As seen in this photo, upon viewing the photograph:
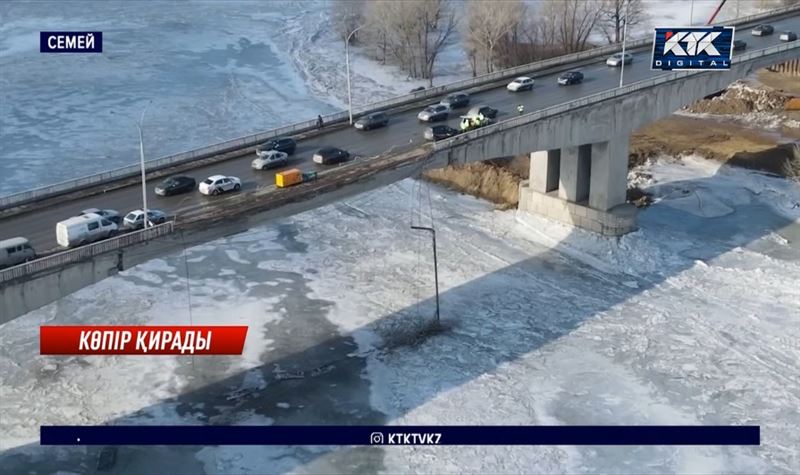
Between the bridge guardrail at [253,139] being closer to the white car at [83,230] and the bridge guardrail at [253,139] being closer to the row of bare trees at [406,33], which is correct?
the white car at [83,230]

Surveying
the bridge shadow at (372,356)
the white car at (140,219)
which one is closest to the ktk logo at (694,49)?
the bridge shadow at (372,356)

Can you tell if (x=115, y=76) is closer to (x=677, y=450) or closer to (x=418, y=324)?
(x=418, y=324)

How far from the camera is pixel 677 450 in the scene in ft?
142

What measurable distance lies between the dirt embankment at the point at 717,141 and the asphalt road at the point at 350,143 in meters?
9.81

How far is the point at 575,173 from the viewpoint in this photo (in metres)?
68.1

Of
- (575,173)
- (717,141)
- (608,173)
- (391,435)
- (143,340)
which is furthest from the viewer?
(717,141)

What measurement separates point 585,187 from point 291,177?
93.4 feet

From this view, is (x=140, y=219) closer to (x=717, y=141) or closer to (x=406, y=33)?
(x=717, y=141)

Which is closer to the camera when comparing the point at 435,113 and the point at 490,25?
the point at 435,113

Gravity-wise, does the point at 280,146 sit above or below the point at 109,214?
above

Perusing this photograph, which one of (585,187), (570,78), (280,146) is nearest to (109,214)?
(280,146)

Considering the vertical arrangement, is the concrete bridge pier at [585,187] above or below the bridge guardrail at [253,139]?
below

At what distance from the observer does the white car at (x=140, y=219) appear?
4300 centimetres

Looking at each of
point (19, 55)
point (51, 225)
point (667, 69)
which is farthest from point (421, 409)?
point (19, 55)
